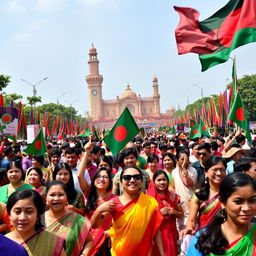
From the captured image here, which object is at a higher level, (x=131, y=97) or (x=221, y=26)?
(x=131, y=97)

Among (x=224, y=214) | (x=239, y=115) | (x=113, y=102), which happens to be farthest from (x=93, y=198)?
(x=113, y=102)

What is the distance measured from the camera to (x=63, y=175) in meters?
4.00

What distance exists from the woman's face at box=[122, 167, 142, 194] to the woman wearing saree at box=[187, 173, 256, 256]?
3.70ft

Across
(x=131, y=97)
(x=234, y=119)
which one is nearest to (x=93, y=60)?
(x=131, y=97)

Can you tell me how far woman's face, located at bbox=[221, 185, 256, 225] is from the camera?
1960 mm

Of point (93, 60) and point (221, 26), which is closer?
point (221, 26)

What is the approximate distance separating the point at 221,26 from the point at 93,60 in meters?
99.8

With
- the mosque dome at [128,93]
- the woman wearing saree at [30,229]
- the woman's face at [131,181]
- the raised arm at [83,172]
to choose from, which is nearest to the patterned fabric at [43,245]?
the woman wearing saree at [30,229]

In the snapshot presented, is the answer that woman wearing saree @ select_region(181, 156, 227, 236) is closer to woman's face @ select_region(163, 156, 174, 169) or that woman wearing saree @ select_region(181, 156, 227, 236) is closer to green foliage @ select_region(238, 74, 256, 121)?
woman's face @ select_region(163, 156, 174, 169)

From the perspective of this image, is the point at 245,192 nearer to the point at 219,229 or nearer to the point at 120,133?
the point at 219,229

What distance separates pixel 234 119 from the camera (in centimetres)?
627

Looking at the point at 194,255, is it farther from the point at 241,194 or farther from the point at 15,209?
the point at 15,209

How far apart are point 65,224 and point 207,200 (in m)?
1.19

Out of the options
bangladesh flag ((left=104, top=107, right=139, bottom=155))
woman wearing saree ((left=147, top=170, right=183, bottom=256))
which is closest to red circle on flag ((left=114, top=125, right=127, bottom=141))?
bangladesh flag ((left=104, top=107, right=139, bottom=155))
